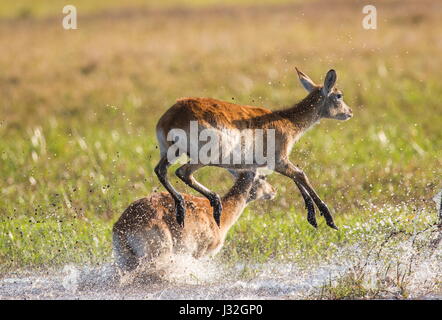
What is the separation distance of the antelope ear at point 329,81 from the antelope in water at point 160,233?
151 cm

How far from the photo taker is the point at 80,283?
825 cm

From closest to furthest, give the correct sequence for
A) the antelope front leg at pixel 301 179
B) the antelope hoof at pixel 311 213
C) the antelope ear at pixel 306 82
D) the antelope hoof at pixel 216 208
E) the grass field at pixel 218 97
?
1. the antelope hoof at pixel 216 208
2. the antelope front leg at pixel 301 179
3. the antelope hoof at pixel 311 213
4. the antelope ear at pixel 306 82
5. the grass field at pixel 218 97

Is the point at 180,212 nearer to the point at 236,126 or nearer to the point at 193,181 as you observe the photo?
the point at 193,181

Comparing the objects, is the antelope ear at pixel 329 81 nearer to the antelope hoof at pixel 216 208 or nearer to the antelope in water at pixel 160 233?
the antelope in water at pixel 160 233

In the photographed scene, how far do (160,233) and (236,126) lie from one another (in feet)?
3.60

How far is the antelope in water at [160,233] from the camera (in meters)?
7.98

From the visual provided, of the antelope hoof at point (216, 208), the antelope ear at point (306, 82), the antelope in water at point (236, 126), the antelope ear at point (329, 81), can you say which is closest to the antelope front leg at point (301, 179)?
the antelope in water at point (236, 126)

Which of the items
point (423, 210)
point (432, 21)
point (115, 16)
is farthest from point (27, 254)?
point (115, 16)

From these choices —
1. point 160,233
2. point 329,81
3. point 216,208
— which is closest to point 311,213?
point 216,208

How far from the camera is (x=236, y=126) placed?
7930 mm

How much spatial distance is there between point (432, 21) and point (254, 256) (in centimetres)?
1701
